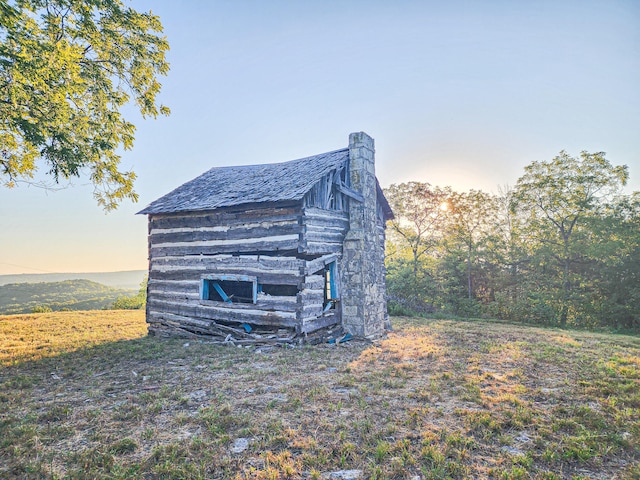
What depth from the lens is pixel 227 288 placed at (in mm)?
13195

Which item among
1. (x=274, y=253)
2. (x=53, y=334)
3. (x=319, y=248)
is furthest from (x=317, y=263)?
(x=53, y=334)

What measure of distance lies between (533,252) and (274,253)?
1742 centimetres

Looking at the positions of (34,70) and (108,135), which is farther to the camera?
(108,135)

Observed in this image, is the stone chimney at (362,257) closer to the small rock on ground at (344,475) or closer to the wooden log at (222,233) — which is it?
the wooden log at (222,233)

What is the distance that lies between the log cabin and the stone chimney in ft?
0.12

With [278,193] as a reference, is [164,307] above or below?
below

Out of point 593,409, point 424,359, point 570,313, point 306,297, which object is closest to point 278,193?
point 306,297

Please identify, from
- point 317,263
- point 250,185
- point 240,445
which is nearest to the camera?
point 240,445

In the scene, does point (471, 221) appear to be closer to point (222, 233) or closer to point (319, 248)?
point (319, 248)

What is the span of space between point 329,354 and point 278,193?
4856 mm

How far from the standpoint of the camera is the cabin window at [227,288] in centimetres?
1057

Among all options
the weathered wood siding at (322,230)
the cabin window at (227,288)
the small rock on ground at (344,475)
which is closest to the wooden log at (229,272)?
the cabin window at (227,288)

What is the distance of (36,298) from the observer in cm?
3462

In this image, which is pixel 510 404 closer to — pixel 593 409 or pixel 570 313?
pixel 593 409
